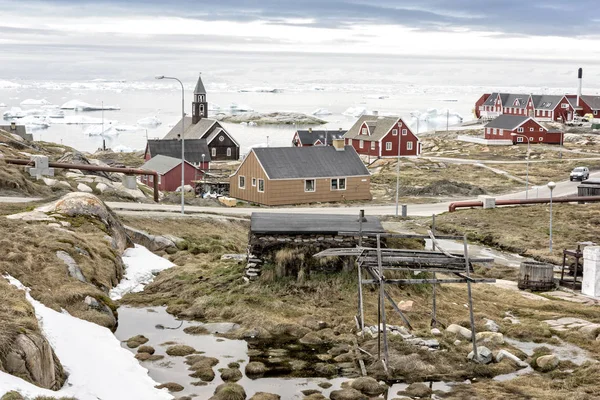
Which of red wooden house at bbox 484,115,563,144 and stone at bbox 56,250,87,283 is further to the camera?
red wooden house at bbox 484,115,563,144

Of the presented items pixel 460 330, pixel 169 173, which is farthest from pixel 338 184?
pixel 460 330

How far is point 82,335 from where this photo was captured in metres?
20.0

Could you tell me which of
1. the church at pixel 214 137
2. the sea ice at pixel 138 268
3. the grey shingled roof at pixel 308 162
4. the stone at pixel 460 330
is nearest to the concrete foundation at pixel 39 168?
the grey shingled roof at pixel 308 162

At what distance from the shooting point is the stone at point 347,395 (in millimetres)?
18062

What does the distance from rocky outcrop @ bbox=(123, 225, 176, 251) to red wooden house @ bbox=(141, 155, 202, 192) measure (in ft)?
105

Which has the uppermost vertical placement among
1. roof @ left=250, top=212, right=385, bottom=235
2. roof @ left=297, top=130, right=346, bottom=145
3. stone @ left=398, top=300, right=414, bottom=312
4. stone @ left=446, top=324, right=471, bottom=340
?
roof @ left=297, top=130, right=346, bottom=145

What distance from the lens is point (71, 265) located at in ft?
82.1

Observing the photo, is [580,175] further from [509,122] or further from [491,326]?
[491,326]

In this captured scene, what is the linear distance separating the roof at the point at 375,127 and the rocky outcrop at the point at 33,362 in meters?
77.5

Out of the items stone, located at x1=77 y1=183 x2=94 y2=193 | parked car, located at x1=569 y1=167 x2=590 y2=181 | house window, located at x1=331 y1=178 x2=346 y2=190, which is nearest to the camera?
stone, located at x1=77 y1=183 x2=94 y2=193

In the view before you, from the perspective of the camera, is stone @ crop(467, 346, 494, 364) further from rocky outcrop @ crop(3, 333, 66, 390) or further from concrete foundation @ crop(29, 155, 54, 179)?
concrete foundation @ crop(29, 155, 54, 179)

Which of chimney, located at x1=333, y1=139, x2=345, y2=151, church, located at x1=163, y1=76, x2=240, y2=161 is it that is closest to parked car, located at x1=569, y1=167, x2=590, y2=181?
chimney, located at x1=333, y1=139, x2=345, y2=151

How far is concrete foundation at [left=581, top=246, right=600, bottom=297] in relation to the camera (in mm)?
31719

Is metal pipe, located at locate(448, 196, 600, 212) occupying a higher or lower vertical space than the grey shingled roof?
lower
